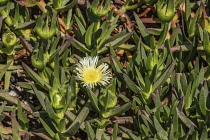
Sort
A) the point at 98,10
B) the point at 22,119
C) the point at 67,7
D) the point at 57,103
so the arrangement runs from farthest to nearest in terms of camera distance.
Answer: the point at 67,7 < the point at 98,10 < the point at 22,119 < the point at 57,103

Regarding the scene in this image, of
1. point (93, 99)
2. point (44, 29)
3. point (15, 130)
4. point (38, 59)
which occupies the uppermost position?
point (44, 29)

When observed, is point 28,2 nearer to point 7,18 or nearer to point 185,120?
point 7,18

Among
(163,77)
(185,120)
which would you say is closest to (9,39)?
(163,77)

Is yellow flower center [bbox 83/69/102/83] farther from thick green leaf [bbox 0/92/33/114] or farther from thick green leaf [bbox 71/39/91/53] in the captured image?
thick green leaf [bbox 0/92/33/114]

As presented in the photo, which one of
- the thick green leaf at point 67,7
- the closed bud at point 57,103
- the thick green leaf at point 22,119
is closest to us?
the closed bud at point 57,103

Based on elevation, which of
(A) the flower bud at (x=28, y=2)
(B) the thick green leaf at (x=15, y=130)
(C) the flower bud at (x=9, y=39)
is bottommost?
(B) the thick green leaf at (x=15, y=130)

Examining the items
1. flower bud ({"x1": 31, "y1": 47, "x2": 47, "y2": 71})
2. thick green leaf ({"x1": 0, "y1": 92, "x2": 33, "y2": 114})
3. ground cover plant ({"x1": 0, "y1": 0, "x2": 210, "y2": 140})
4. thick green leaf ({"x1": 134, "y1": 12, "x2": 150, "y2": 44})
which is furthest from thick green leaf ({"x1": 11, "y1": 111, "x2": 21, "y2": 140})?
thick green leaf ({"x1": 134, "y1": 12, "x2": 150, "y2": 44})

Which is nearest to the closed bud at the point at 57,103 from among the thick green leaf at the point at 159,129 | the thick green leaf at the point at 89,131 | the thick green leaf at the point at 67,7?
the thick green leaf at the point at 89,131

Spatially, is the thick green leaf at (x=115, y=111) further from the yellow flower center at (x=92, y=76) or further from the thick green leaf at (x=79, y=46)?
the thick green leaf at (x=79, y=46)

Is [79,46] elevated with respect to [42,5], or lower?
lower
